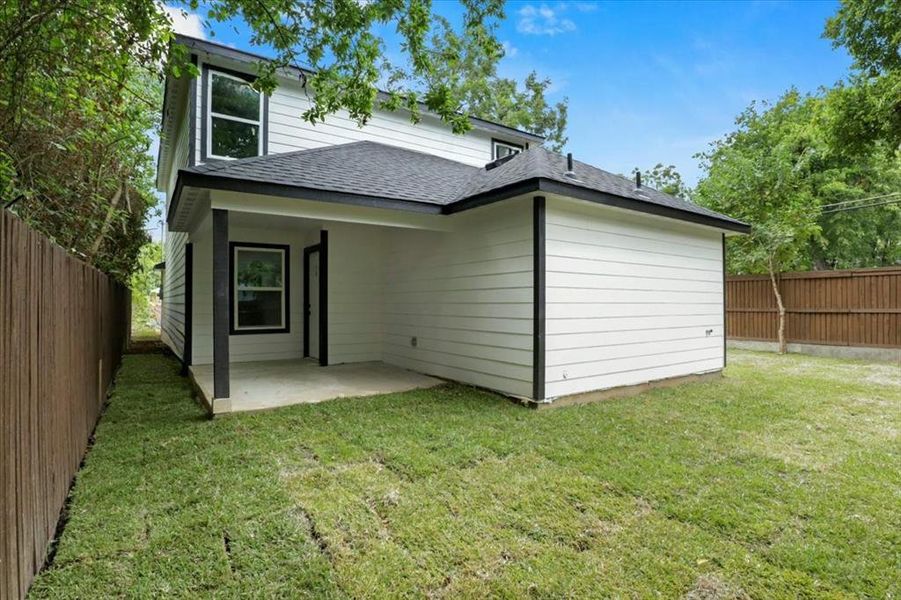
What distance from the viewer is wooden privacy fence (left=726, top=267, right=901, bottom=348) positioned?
350 inches

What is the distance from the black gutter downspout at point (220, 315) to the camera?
15.1 feet

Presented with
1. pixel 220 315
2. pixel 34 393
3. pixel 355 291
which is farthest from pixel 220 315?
pixel 355 291

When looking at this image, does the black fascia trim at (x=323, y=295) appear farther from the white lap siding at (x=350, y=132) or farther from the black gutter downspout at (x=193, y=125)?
the black gutter downspout at (x=193, y=125)

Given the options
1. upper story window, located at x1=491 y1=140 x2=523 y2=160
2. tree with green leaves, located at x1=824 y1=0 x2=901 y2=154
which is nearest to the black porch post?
upper story window, located at x1=491 y1=140 x2=523 y2=160

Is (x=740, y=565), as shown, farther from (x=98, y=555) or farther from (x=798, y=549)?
(x=98, y=555)

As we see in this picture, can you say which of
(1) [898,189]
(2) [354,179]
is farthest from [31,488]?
(1) [898,189]

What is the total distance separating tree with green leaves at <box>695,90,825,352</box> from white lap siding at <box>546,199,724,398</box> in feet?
13.9

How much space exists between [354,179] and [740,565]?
17.6ft

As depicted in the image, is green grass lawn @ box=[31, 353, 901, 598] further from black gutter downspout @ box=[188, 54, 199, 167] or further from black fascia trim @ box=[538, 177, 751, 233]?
black gutter downspout @ box=[188, 54, 199, 167]

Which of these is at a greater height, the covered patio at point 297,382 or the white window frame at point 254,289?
the white window frame at point 254,289

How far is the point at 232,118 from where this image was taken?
715 centimetres

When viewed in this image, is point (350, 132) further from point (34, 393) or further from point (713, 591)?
point (713, 591)

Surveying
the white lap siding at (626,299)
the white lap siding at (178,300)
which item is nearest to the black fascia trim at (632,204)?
the white lap siding at (626,299)

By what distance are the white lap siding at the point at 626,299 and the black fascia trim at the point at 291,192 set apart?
1746 millimetres
